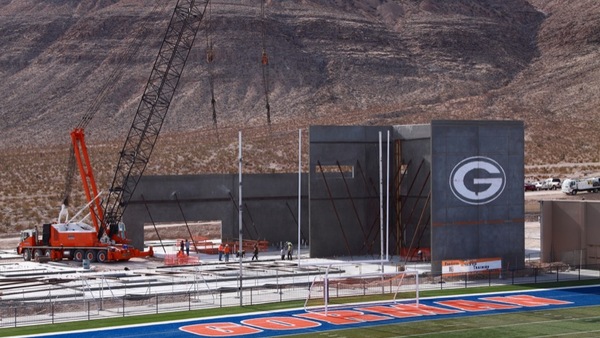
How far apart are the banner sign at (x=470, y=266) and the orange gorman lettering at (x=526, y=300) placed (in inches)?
247

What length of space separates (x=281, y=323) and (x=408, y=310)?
6.40 m

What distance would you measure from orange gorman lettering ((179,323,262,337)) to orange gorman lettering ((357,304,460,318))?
7041 mm

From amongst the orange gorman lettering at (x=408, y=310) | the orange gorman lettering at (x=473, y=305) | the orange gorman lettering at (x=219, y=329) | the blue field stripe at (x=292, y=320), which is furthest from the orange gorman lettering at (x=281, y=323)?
the orange gorman lettering at (x=473, y=305)

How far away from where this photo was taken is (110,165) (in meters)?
122

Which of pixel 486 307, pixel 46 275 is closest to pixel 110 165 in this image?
pixel 46 275

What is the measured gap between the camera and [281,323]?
154 feet

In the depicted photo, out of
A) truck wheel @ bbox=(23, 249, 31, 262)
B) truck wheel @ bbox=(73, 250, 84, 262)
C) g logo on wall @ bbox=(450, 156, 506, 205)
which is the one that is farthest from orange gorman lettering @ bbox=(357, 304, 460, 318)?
truck wheel @ bbox=(23, 249, 31, 262)

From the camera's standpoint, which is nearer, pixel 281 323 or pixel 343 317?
pixel 281 323

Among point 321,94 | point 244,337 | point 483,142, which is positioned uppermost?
point 321,94

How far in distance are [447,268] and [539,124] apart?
318 ft

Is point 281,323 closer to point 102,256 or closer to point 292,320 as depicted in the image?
point 292,320

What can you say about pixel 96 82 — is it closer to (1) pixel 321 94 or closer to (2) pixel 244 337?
(1) pixel 321 94

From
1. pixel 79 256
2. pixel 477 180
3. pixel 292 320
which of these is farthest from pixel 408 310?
pixel 79 256

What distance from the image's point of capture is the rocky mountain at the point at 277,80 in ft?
498
